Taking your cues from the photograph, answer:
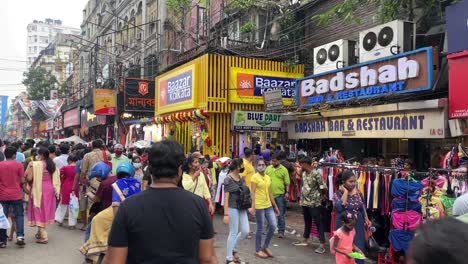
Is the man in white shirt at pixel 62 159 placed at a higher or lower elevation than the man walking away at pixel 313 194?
higher

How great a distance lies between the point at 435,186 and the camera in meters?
6.57

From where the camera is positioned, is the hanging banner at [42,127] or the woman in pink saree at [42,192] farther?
the hanging banner at [42,127]

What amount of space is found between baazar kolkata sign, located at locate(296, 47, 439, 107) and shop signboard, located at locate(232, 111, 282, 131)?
151cm

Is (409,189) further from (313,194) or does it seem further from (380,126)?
(380,126)

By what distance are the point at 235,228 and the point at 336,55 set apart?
8989mm

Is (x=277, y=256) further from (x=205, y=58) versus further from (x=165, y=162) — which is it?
(x=205, y=58)

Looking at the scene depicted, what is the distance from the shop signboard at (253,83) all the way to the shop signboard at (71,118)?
23.8 m

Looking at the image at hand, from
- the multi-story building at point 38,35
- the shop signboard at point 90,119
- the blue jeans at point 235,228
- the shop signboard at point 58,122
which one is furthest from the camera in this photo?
the multi-story building at point 38,35

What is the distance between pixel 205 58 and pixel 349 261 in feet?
40.8

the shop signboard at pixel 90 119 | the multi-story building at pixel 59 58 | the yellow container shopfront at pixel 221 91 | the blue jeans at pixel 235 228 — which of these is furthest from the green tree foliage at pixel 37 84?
the blue jeans at pixel 235 228

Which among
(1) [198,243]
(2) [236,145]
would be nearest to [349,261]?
(1) [198,243]

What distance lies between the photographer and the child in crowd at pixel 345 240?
5.29 m

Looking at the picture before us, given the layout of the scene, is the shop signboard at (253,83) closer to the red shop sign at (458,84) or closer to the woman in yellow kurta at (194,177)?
the red shop sign at (458,84)

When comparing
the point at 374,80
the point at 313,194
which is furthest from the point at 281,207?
the point at 374,80
